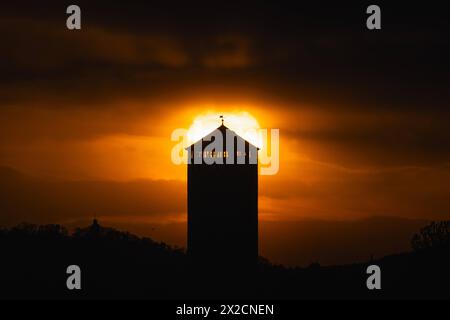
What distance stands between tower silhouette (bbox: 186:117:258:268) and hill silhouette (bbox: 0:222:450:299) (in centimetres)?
127

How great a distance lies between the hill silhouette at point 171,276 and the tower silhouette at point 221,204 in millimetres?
1274

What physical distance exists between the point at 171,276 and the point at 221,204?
30.7 ft

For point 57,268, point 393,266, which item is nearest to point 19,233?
point 57,268

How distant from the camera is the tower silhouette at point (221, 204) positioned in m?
90.9

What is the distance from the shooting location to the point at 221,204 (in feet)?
300

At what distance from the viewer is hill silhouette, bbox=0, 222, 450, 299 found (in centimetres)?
9194

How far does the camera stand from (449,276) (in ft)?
340

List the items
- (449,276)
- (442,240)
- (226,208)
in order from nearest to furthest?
(226,208), (449,276), (442,240)

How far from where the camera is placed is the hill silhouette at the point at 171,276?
91938 millimetres

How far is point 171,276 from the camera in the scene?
98.2m
